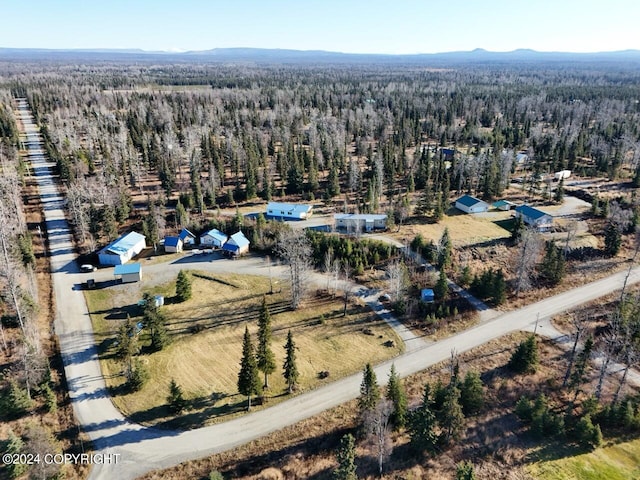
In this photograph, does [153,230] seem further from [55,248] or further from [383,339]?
[383,339]

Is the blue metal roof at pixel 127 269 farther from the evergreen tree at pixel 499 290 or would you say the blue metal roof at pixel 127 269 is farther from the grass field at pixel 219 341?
the evergreen tree at pixel 499 290

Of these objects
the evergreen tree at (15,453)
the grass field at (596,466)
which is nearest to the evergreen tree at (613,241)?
the grass field at (596,466)

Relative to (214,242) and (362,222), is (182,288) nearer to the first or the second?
(214,242)

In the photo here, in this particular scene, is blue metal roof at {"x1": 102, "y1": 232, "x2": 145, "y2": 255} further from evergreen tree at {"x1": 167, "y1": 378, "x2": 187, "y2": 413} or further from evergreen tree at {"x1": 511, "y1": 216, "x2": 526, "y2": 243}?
evergreen tree at {"x1": 511, "y1": 216, "x2": 526, "y2": 243}

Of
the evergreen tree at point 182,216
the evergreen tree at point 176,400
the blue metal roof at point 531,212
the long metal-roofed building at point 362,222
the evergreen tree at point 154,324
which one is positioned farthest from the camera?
the blue metal roof at point 531,212

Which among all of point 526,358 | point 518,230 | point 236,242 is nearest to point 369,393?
point 526,358

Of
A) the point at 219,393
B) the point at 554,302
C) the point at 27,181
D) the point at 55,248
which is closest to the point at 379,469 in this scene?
the point at 219,393
